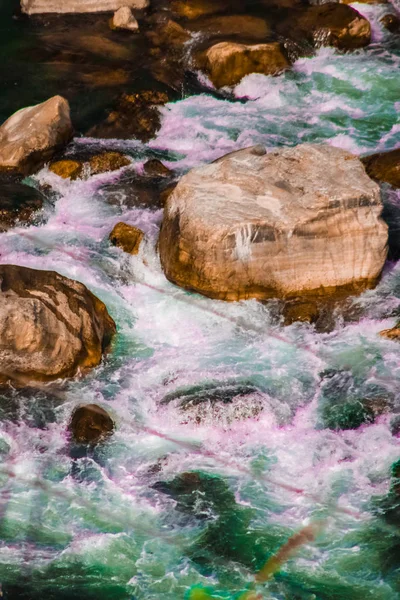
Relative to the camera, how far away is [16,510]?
916 centimetres

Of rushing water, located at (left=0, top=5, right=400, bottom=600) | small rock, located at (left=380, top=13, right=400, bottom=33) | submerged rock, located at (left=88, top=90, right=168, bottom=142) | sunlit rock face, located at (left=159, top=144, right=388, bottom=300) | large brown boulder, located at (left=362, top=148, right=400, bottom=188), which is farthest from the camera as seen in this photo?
small rock, located at (left=380, top=13, right=400, bottom=33)

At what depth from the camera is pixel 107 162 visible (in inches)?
571

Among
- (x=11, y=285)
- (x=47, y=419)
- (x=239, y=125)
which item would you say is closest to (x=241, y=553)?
(x=47, y=419)

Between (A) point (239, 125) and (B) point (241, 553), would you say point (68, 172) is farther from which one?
(B) point (241, 553)

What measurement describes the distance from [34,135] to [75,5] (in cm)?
647

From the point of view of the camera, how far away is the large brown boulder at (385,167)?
13672mm

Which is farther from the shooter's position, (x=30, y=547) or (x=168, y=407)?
(x=168, y=407)

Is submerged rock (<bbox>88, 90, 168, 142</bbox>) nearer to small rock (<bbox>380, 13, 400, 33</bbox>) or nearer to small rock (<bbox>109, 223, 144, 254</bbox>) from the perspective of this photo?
small rock (<bbox>109, 223, 144, 254</bbox>)

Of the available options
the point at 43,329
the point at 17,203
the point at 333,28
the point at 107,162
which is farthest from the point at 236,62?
the point at 43,329

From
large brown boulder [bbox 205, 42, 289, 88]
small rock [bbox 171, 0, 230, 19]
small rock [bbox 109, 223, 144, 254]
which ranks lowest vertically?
small rock [bbox 109, 223, 144, 254]

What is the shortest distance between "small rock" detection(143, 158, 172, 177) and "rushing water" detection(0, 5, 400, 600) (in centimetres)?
125

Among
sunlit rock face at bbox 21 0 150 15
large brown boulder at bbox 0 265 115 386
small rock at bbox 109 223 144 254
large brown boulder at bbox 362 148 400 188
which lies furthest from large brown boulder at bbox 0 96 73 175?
sunlit rock face at bbox 21 0 150 15

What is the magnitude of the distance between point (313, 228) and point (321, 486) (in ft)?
11.4

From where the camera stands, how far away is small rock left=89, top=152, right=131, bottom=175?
47.4ft
